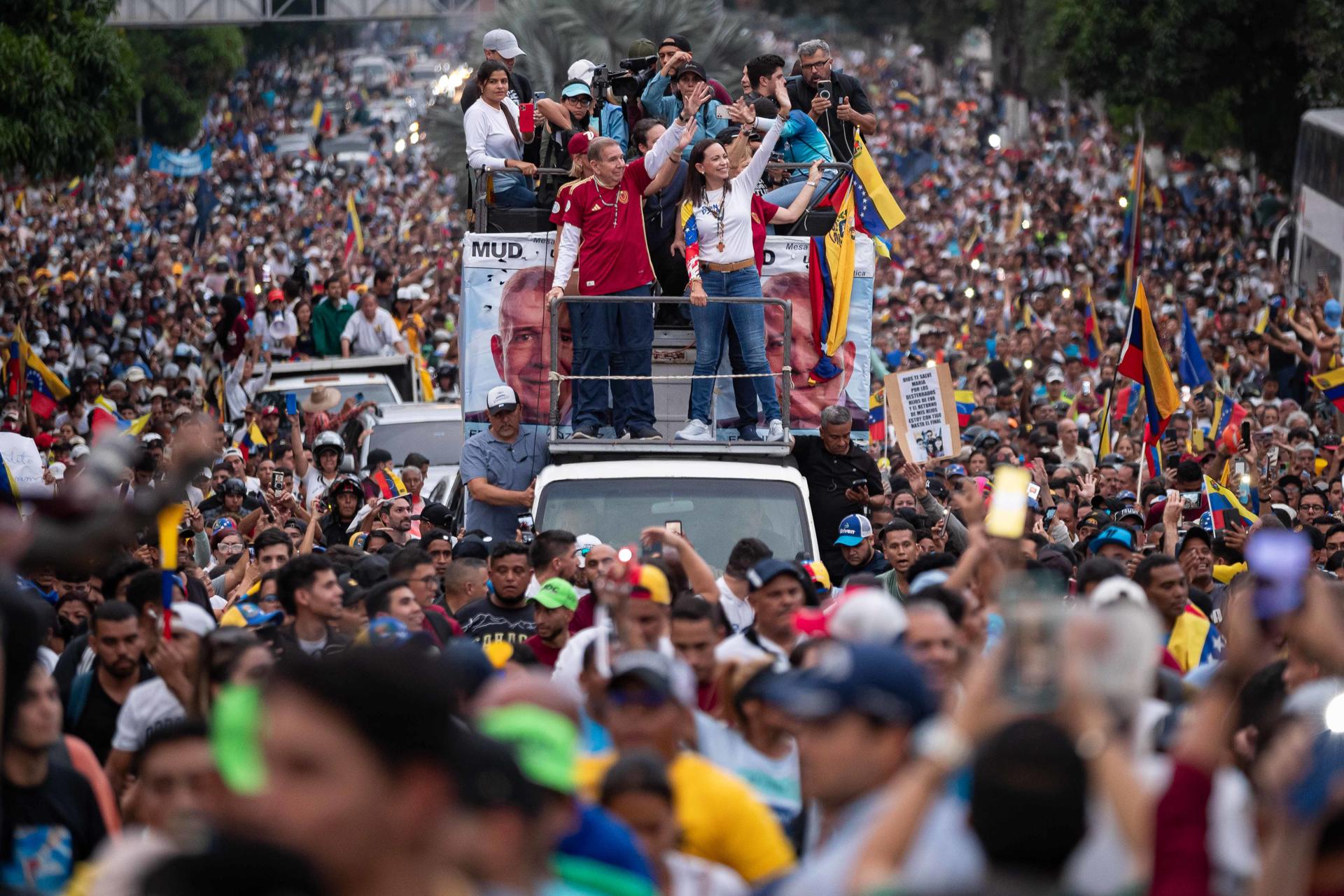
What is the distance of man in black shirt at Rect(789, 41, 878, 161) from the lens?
1339cm

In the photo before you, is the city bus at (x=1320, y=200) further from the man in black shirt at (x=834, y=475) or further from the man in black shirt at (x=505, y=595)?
the man in black shirt at (x=505, y=595)

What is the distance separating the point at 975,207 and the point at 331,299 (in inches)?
998

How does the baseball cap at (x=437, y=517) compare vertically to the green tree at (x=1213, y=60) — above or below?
below

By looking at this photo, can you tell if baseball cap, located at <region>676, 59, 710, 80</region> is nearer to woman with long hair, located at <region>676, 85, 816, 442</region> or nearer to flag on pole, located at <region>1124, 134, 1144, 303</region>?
woman with long hair, located at <region>676, 85, 816, 442</region>

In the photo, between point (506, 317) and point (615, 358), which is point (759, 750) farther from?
point (506, 317)

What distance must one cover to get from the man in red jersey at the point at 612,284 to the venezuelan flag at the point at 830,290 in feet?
3.50

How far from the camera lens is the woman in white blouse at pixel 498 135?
1276 centimetres

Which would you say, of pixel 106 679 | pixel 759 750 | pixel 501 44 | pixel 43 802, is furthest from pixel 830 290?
pixel 43 802

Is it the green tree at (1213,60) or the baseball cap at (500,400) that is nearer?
the baseball cap at (500,400)

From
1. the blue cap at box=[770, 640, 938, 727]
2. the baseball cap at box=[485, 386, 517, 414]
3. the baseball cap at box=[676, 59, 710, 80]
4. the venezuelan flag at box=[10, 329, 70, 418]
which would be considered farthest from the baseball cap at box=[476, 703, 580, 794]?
the venezuelan flag at box=[10, 329, 70, 418]

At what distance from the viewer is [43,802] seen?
5566 millimetres

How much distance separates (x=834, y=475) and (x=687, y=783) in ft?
21.7

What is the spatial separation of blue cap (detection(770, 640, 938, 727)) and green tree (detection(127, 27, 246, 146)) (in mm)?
Result: 49370

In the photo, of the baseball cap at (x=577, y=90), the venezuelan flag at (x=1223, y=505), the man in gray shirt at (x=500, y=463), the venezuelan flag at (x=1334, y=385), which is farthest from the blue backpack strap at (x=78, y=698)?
the venezuelan flag at (x=1334, y=385)
